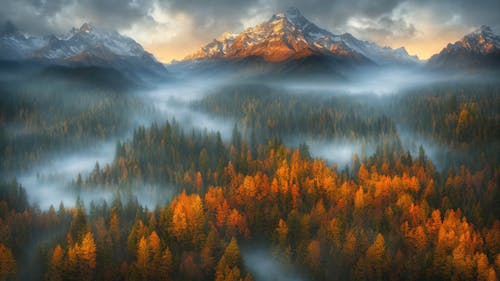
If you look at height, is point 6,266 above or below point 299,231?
below

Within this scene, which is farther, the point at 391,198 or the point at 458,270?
the point at 391,198

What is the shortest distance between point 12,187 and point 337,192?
529ft

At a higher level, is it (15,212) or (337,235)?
(337,235)

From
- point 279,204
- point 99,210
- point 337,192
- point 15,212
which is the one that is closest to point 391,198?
point 337,192

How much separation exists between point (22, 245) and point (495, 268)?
507 ft

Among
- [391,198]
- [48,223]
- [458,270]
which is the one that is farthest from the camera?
[391,198]

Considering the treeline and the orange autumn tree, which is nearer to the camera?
the treeline

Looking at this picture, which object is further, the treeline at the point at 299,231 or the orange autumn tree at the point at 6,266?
the orange autumn tree at the point at 6,266

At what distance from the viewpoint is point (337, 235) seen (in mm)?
125000

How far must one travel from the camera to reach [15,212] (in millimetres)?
178375

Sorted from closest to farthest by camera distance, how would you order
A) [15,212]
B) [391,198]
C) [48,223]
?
[48,223]
[391,198]
[15,212]

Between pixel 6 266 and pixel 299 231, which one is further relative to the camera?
pixel 299 231

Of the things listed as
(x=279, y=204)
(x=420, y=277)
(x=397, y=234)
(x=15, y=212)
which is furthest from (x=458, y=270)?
(x=15, y=212)

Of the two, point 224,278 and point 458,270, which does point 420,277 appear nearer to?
point 458,270
